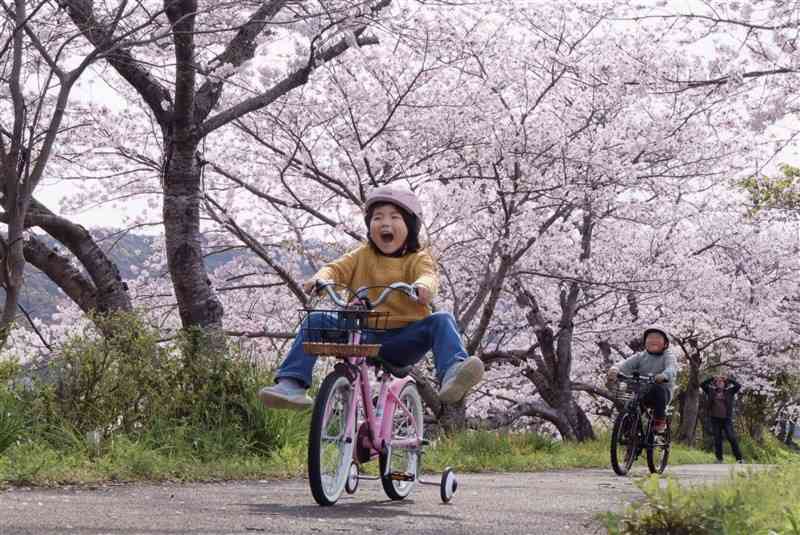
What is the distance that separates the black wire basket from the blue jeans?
18 mm

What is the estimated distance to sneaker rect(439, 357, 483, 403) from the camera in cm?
521

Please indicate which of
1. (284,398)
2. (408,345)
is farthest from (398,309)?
(284,398)

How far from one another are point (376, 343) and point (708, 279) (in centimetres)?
1656

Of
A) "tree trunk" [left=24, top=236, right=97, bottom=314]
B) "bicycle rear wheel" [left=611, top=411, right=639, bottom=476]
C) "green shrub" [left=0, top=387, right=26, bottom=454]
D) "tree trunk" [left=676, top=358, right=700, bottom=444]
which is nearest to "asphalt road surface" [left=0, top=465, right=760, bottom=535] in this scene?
"green shrub" [left=0, top=387, right=26, bottom=454]

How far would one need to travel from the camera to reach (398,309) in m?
5.58

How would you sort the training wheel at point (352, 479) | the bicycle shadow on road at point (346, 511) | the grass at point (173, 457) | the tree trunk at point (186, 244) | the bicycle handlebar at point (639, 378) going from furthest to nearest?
the bicycle handlebar at point (639, 378)
the tree trunk at point (186, 244)
the grass at point (173, 457)
the training wheel at point (352, 479)
the bicycle shadow on road at point (346, 511)

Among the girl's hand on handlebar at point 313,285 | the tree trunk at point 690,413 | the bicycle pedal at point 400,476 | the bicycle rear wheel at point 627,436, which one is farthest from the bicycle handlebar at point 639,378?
the tree trunk at point 690,413

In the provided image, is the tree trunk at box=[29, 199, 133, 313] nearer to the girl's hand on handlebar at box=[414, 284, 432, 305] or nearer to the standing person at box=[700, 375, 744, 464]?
the girl's hand on handlebar at box=[414, 284, 432, 305]

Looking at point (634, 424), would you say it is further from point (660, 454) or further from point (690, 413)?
point (690, 413)

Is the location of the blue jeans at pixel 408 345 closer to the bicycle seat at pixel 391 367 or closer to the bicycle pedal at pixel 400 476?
the bicycle seat at pixel 391 367

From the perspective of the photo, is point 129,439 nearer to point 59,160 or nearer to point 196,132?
point 196,132

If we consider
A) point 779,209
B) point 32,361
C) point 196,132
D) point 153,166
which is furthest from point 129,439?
point 779,209

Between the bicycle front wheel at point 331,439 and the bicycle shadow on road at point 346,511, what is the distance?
10 cm

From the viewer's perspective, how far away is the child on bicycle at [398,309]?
527 cm
